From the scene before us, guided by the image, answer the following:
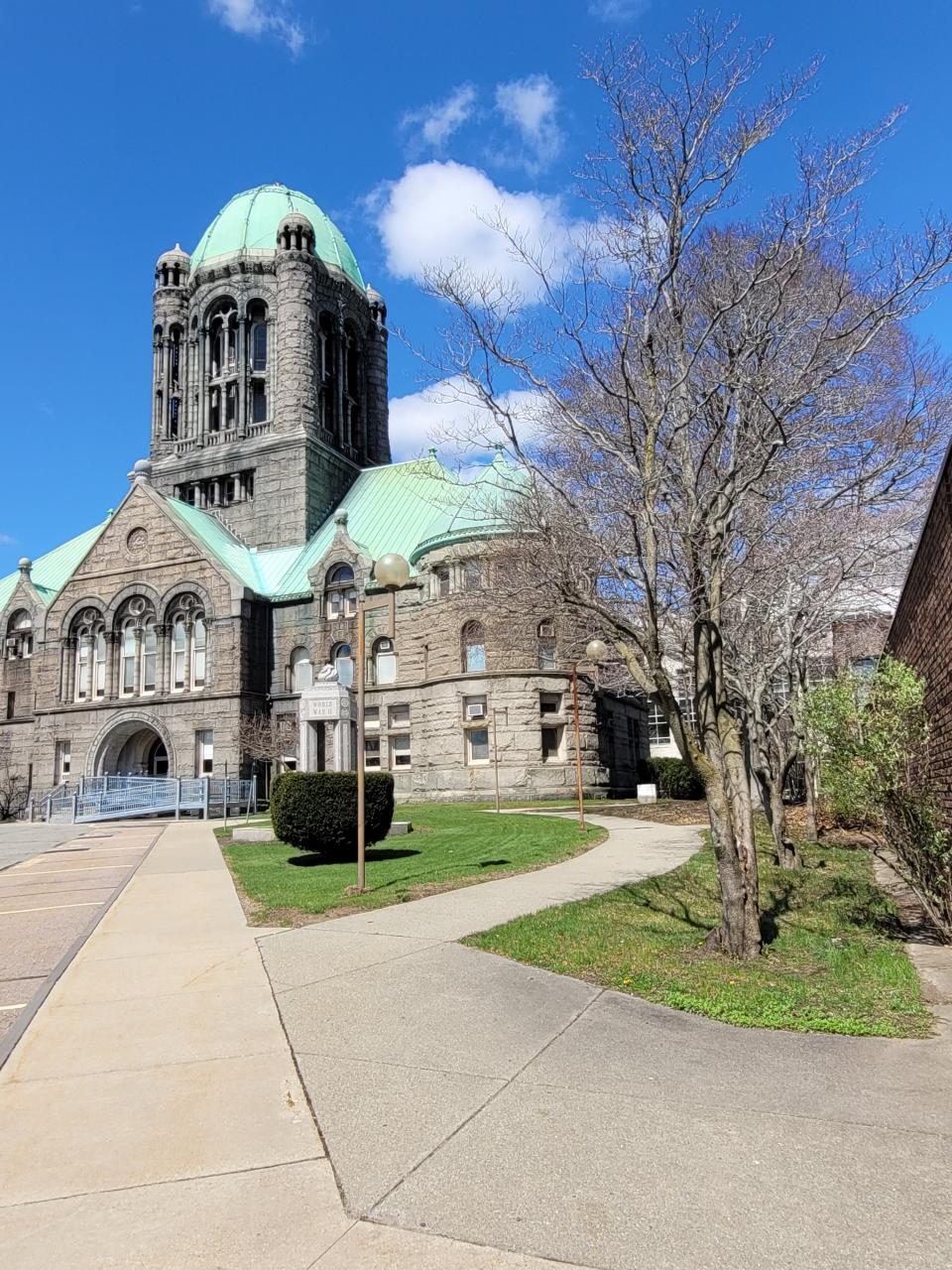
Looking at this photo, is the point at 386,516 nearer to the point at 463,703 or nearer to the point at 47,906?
the point at 463,703

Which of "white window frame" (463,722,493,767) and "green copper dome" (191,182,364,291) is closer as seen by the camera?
"white window frame" (463,722,493,767)

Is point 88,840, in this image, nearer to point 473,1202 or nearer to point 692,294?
point 692,294

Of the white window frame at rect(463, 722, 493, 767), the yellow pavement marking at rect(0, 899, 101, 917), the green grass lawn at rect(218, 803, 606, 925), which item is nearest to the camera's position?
the green grass lawn at rect(218, 803, 606, 925)

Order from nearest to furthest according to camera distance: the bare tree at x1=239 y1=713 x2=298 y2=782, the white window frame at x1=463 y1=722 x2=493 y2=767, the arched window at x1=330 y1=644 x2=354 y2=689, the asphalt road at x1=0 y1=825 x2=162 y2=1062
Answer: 1. the asphalt road at x1=0 y1=825 x2=162 y2=1062
2. the white window frame at x1=463 y1=722 x2=493 y2=767
3. the bare tree at x1=239 y1=713 x2=298 y2=782
4. the arched window at x1=330 y1=644 x2=354 y2=689

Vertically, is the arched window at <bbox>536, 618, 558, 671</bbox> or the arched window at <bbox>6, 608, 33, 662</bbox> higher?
the arched window at <bbox>6, 608, 33, 662</bbox>

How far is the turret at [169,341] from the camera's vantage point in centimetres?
5228

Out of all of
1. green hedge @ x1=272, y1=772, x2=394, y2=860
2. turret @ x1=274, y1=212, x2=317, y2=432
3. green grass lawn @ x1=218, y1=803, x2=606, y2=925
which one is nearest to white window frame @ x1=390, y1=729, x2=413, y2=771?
green grass lawn @ x1=218, y1=803, x2=606, y2=925

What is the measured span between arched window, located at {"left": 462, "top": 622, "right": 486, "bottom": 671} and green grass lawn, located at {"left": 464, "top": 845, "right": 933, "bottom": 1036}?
23494 millimetres

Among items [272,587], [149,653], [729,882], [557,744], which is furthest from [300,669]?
[729,882]

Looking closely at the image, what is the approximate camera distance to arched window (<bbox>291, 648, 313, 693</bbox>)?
4006 cm

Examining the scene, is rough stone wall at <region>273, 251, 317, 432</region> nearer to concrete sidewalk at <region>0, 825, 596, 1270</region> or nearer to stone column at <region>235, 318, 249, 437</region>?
stone column at <region>235, 318, 249, 437</region>

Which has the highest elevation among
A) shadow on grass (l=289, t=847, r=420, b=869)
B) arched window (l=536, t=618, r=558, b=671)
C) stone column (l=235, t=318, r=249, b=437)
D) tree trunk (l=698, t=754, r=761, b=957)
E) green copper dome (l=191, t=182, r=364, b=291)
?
green copper dome (l=191, t=182, r=364, b=291)

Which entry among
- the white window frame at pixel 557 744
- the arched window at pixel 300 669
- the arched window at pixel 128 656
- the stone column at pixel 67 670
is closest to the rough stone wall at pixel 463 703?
the white window frame at pixel 557 744

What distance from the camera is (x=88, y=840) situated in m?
23.3
